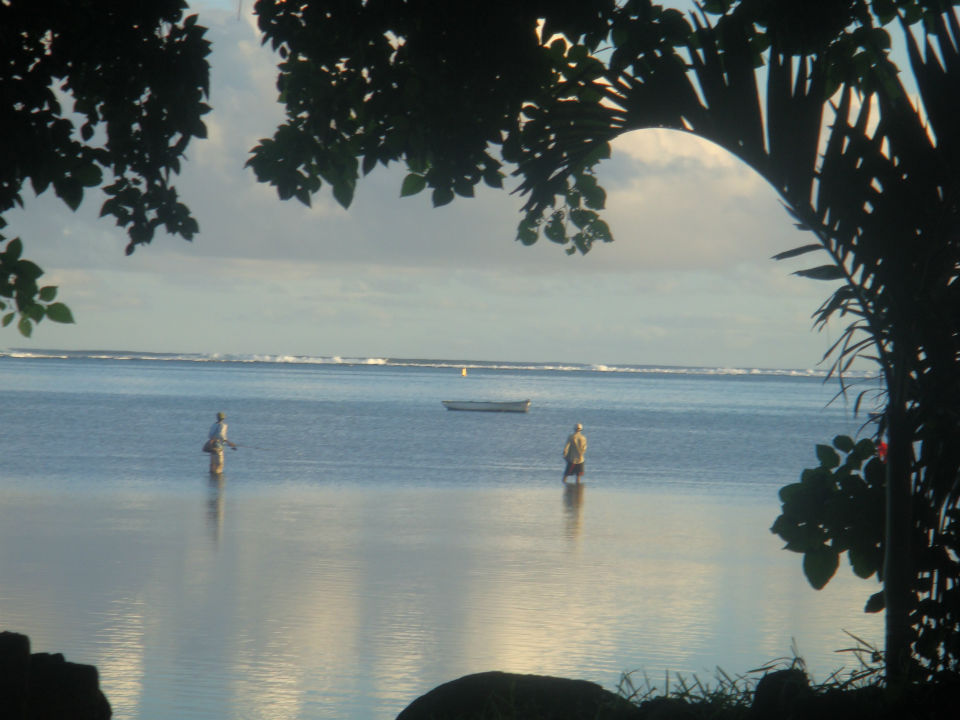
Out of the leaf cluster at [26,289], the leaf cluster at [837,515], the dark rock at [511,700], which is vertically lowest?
the dark rock at [511,700]

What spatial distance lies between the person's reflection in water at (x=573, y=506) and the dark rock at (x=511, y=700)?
11461 millimetres

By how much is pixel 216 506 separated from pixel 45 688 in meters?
15.1

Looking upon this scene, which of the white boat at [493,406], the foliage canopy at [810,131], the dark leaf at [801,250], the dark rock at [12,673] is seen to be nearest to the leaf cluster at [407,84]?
the foliage canopy at [810,131]

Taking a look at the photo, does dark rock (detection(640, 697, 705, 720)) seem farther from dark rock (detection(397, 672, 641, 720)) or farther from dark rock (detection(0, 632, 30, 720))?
dark rock (detection(0, 632, 30, 720))

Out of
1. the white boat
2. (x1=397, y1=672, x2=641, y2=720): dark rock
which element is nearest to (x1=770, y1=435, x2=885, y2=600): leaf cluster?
(x1=397, y1=672, x2=641, y2=720): dark rock

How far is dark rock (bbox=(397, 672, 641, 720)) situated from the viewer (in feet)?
18.4

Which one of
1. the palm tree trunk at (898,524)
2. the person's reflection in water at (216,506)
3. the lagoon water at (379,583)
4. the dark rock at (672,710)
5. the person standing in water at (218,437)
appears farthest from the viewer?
the person standing in water at (218,437)

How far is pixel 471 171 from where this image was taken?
5.60 m

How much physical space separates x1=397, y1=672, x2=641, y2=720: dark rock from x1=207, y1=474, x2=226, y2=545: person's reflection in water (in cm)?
A: 1002

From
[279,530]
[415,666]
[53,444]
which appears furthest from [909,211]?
[53,444]

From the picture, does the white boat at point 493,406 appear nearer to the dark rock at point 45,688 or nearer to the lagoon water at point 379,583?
the lagoon water at point 379,583

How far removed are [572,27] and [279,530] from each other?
12.7 metres

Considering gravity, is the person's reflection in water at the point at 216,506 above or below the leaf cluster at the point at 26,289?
below

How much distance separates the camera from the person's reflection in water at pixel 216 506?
1662 cm
